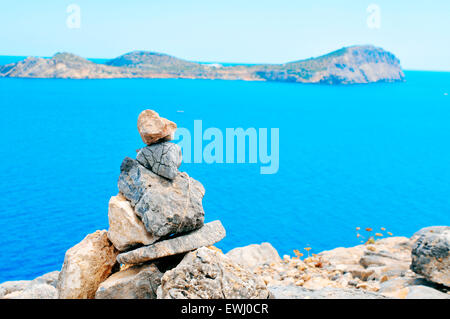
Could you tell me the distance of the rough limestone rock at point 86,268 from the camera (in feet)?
36.8

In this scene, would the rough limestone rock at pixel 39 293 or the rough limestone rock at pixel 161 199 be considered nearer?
the rough limestone rock at pixel 39 293

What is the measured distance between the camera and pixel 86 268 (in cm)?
1140

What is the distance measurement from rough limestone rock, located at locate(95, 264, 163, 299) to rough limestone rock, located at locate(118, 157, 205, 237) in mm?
1135

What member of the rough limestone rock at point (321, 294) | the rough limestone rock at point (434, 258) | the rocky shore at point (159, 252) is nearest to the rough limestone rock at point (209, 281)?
the rocky shore at point (159, 252)

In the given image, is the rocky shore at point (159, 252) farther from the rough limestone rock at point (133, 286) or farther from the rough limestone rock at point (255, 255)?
the rough limestone rock at point (255, 255)

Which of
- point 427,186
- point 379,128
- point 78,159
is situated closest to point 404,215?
point 427,186

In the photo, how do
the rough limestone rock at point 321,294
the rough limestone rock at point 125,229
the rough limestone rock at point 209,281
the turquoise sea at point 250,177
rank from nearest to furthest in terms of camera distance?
1. the rough limestone rock at point 209,281
2. the rough limestone rock at point 125,229
3. the rough limestone rock at point 321,294
4. the turquoise sea at point 250,177

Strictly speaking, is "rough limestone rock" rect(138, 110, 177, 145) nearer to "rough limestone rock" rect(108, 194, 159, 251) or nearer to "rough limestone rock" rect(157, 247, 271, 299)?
"rough limestone rock" rect(108, 194, 159, 251)

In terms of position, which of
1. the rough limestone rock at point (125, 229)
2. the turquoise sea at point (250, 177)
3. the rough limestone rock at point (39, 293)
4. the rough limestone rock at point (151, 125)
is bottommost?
the turquoise sea at point (250, 177)

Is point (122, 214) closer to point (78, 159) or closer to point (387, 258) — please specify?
point (387, 258)

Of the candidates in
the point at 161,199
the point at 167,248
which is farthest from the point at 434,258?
the point at 161,199

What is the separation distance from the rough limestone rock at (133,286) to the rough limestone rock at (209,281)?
1491 millimetres

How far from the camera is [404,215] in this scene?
46375 millimetres
